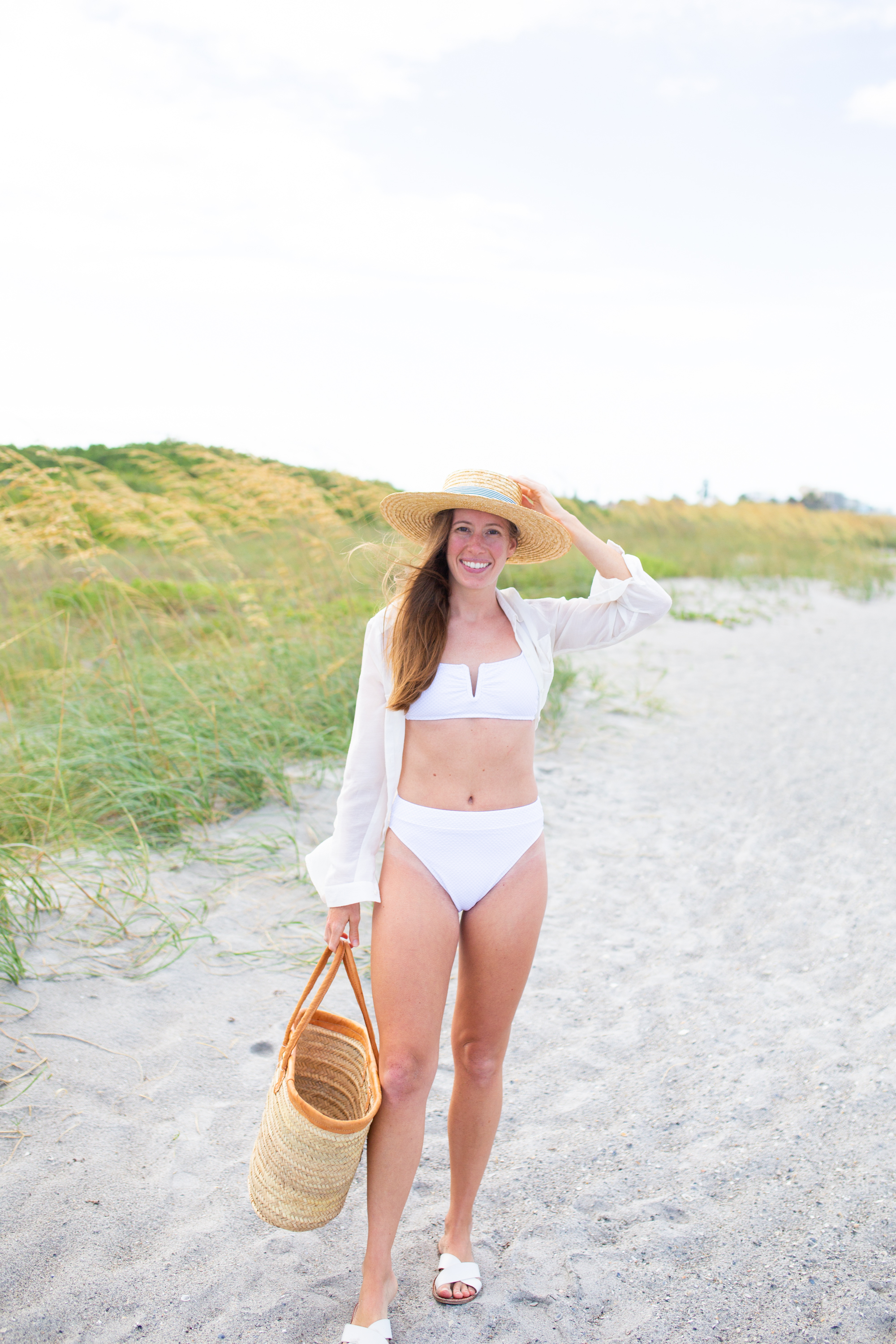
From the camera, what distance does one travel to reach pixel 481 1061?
208 cm

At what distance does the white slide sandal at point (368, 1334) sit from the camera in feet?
6.33

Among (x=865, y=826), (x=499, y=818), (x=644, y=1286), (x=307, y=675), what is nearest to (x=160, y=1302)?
(x=644, y=1286)

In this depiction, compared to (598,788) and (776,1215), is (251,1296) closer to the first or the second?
(776,1215)

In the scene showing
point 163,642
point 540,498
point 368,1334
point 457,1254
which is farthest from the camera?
point 163,642

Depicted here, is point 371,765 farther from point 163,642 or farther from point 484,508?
point 163,642

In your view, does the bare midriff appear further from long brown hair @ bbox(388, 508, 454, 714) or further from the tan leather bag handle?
the tan leather bag handle

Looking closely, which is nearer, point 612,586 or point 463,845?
point 463,845

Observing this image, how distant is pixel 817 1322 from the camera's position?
2.02 metres

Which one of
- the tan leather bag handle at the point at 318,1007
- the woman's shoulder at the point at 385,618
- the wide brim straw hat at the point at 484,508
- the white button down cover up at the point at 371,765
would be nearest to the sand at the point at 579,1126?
the tan leather bag handle at the point at 318,1007

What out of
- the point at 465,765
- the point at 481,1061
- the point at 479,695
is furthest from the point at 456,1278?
the point at 479,695

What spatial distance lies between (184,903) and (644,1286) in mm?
2272

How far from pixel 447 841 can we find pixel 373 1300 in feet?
3.22

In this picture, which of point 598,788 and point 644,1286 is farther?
point 598,788

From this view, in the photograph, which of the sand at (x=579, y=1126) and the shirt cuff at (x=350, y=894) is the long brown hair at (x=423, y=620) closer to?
the shirt cuff at (x=350, y=894)
